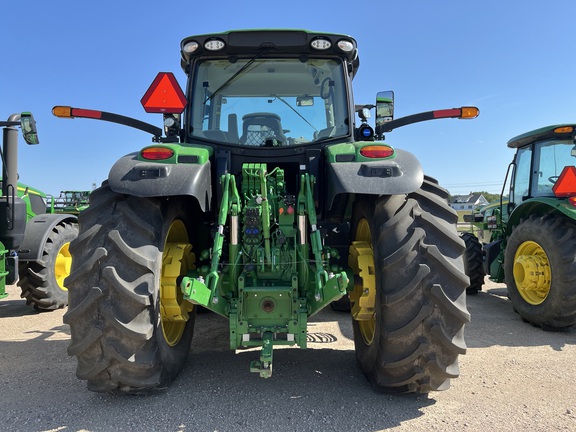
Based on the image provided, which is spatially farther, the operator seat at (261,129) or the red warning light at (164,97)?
the operator seat at (261,129)

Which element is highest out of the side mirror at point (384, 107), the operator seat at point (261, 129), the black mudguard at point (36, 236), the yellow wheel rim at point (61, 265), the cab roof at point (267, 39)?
the cab roof at point (267, 39)

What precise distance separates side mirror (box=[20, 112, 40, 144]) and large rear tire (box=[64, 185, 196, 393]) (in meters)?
2.33

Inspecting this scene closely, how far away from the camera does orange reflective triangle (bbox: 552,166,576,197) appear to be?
474 centimetres

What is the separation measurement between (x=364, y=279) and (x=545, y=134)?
4.43 m

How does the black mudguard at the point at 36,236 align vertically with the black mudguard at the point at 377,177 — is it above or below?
below

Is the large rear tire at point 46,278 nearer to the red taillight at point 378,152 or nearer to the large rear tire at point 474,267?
the red taillight at point 378,152

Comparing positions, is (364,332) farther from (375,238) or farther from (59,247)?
(59,247)

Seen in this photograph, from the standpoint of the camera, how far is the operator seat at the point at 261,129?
3.38 m

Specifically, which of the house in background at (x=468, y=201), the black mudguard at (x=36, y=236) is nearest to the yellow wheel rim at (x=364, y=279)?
the black mudguard at (x=36, y=236)

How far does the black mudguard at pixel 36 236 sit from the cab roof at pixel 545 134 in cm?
655

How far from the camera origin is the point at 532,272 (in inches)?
193

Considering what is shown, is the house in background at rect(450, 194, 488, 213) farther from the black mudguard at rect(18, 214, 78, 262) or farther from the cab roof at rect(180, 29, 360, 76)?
the cab roof at rect(180, 29, 360, 76)

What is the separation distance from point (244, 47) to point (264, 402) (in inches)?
98.7

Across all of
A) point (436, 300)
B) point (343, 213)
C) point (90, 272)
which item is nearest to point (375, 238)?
point (436, 300)
